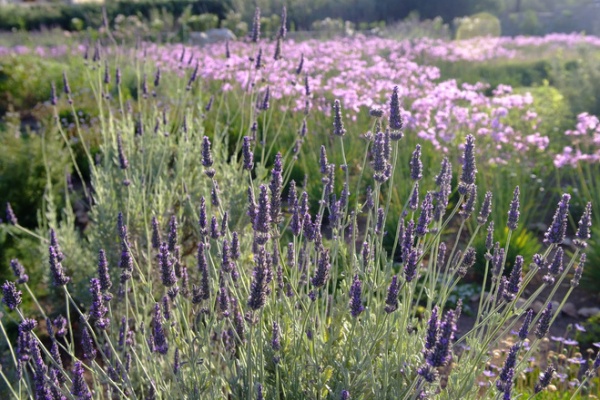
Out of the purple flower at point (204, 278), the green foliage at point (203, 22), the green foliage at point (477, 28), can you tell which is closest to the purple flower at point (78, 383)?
the purple flower at point (204, 278)

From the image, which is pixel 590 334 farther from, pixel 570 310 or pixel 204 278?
pixel 204 278

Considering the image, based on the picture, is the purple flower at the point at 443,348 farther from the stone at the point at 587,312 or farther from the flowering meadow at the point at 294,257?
the stone at the point at 587,312

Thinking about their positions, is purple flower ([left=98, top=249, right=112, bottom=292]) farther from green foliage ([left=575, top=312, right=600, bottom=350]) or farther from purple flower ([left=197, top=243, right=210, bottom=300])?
green foliage ([left=575, top=312, right=600, bottom=350])

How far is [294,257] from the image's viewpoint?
209cm

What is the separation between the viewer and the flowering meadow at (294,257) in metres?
1.78

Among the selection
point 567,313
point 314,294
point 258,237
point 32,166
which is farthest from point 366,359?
point 32,166

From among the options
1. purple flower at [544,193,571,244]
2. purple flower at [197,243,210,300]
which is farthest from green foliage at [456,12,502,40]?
purple flower at [197,243,210,300]

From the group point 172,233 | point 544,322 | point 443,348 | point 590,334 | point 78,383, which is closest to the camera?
point 443,348

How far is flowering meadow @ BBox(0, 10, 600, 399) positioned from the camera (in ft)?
5.83

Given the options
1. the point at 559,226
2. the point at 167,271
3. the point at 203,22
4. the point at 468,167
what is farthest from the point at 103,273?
the point at 203,22

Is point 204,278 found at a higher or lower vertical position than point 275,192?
lower

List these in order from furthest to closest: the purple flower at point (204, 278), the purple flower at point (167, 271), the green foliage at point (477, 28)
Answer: the green foliage at point (477, 28), the purple flower at point (204, 278), the purple flower at point (167, 271)

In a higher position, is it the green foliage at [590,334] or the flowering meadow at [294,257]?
the flowering meadow at [294,257]

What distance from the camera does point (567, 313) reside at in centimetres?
373
